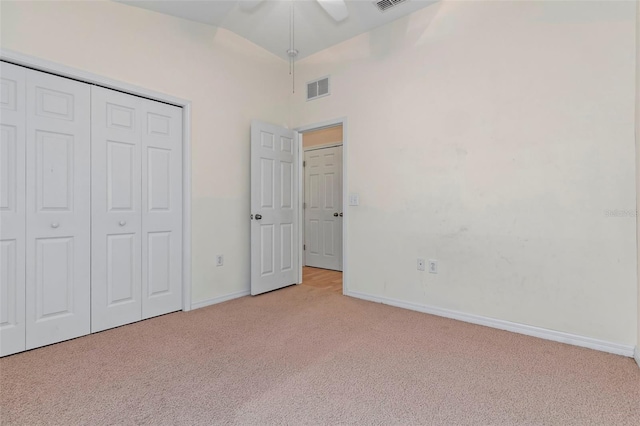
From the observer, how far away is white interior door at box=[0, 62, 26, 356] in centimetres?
211

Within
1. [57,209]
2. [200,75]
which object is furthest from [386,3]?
[57,209]

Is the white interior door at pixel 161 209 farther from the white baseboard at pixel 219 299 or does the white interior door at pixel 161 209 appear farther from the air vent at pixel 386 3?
the air vent at pixel 386 3

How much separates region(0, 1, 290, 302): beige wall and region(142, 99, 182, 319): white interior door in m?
0.15

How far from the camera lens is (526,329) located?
2.50 metres

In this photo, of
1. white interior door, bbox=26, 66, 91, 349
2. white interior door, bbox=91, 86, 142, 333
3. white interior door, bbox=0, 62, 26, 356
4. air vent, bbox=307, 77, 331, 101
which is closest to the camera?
white interior door, bbox=0, 62, 26, 356

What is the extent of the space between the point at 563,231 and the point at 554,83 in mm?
1107

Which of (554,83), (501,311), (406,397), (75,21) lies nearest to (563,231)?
(501,311)

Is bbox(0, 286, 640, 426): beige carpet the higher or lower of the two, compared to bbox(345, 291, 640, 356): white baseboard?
lower

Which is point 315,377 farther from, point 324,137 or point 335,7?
point 324,137

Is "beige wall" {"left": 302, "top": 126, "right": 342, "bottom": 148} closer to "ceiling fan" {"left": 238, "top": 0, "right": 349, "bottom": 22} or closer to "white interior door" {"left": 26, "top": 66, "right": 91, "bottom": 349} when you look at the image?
"ceiling fan" {"left": 238, "top": 0, "right": 349, "bottom": 22}

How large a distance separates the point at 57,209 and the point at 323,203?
3.60 meters

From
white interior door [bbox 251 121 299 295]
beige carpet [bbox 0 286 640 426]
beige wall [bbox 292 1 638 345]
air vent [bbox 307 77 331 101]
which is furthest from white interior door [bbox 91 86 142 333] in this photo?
beige wall [bbox 292 1 638 345]

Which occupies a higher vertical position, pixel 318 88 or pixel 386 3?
pixel 386 3

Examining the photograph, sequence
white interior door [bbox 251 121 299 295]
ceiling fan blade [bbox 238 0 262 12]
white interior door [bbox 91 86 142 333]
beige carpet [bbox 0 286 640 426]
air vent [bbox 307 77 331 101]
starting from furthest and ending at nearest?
air vent [bbox 307 77 331 101] → white interior door [bbox 251 121 299 295] → ceiling fan blade [bbox 238 0 262 12] → white interior door [bbox 91 86 142 333] → beige carpet [bbox 0 286 640 426]
